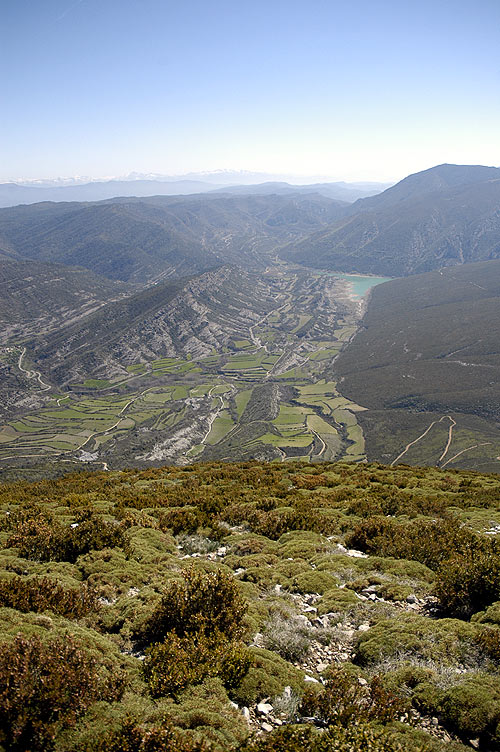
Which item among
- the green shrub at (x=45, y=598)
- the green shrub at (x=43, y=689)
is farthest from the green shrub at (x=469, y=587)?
the green shrub at (x=45, y=598)

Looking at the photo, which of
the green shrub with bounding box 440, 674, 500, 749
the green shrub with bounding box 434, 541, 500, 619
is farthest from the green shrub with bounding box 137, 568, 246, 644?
the green shrub with bounding box 434, 541, 500, 619

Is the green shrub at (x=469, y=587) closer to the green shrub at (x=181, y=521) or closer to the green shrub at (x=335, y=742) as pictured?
the green shrub at (x=335, y=742)

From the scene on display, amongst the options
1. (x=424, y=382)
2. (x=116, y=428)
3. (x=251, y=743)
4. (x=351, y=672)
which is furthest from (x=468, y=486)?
(x=424, y=382)

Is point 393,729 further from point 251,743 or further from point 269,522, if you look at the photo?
point 269,522

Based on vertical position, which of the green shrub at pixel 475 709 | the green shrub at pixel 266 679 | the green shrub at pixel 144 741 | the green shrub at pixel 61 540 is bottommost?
the green shrub at pixel 61 540

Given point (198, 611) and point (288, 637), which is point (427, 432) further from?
point (198, 611)

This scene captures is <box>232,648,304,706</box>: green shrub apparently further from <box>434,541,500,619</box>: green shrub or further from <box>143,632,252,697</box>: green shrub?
<box>434,541,500,619</box>: green shrub

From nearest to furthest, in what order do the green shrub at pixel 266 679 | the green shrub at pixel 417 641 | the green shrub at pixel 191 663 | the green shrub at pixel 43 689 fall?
the green shrub at pixel 43 689 → the green shrub at pixel 191 663 → the green shrub at pixel 266 679 → the green shrub at pixel 417 641
